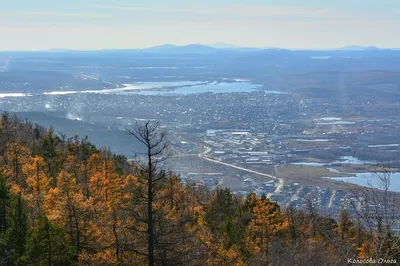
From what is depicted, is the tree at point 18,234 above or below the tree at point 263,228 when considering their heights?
above

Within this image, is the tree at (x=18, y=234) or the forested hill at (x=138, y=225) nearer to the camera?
the forested hill at (x=138, y=225)

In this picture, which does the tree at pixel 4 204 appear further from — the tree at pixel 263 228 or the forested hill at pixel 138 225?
the tree at pixel 263 228

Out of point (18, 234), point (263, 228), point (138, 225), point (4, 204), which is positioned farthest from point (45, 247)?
point (263, 228)

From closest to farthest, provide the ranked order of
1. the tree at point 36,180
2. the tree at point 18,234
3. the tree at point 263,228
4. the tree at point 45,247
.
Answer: the tree at point 45,247 → the tree at point 18,234 → the tree at point 36,180 → the tree at point 263,228

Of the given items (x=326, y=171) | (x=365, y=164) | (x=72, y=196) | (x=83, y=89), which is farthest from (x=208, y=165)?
(x=83, y=89)

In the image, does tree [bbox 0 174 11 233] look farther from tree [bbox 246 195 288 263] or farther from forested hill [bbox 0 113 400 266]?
tree [bbox 246 195 288 263]

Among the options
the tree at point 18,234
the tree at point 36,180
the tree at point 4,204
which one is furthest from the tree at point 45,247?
the tree at point 36,180

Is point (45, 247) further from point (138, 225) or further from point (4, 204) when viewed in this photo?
point (4, 204)
